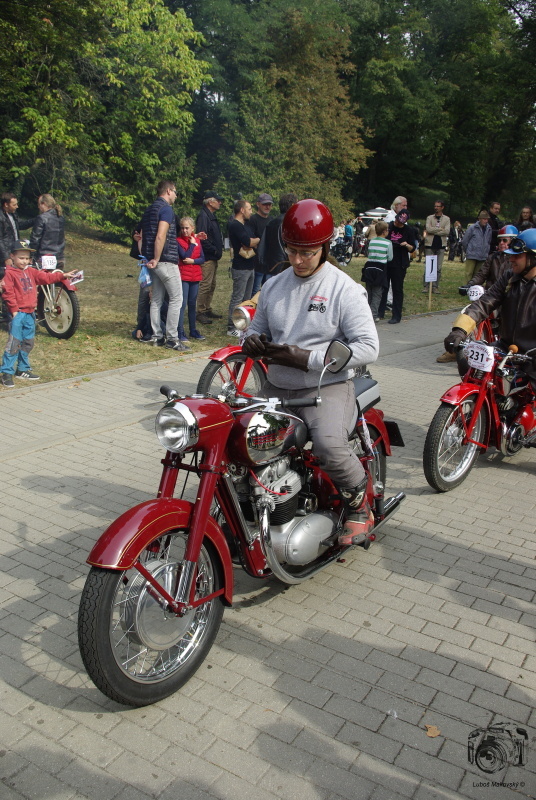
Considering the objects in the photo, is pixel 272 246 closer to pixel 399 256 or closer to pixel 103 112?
pixel 399 256

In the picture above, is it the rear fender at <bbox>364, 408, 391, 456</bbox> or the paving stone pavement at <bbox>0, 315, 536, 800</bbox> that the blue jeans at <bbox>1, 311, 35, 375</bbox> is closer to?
the paving stone pavement at <bbox>0, 315, 536, 800</bbox>

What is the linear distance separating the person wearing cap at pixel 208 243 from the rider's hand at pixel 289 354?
8.01 meters

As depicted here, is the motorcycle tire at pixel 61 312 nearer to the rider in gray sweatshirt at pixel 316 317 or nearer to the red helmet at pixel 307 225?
the rider in gray sweatshirt at pixel 316 317

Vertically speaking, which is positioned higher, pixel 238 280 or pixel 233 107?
pixel 233 107

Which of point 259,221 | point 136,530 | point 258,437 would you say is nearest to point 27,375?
point 259,221

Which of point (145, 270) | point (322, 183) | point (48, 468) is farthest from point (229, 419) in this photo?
point (322, 183)

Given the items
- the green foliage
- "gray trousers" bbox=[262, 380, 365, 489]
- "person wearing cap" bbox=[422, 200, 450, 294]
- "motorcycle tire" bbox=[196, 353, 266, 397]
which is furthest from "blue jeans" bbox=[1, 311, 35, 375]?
the green foliage

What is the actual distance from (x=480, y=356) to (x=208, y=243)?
6805 millimetres

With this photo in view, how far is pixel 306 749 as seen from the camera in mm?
2953

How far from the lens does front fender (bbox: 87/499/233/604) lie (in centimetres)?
281

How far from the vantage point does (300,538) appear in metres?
3.70

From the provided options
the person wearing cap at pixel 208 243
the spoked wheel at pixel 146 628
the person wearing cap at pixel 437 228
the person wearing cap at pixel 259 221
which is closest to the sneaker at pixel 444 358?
the person wearing cap at pixel 259 221

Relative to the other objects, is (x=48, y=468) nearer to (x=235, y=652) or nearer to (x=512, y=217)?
(x=235, y=652)

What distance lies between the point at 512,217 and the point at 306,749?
53021mm
